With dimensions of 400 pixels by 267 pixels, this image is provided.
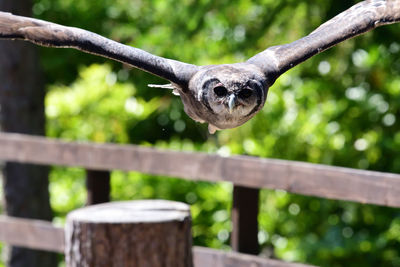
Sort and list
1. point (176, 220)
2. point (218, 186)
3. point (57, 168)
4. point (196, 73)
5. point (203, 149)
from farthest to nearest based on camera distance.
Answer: point (57, 168)
point (203, 149)
point (218, 186)
point (176, 220)
point (196, 73)

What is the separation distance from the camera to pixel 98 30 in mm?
9227

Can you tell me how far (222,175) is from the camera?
5.01 m

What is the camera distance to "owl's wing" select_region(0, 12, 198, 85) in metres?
3.47

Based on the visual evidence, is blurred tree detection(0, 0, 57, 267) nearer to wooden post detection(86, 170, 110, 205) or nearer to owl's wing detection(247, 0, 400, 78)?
wooden post detection(86, 170, 110, 205)

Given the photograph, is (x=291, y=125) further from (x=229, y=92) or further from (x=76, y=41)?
(x=76, y=41)

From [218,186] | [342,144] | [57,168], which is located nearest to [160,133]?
[57,168]

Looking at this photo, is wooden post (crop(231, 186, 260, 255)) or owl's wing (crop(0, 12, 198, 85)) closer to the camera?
owl's wing (crop(0, 12, 198, 85))

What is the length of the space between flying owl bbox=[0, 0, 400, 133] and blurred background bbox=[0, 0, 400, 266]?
180 cm

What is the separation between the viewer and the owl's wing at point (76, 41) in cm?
347

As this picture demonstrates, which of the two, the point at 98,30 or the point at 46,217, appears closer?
the point at 46,217

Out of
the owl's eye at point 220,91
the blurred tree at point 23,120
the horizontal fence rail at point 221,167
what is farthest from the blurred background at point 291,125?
the owl's eye at point 220,91

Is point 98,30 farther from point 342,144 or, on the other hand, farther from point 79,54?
point 342,144

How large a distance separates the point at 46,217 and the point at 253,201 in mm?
2414

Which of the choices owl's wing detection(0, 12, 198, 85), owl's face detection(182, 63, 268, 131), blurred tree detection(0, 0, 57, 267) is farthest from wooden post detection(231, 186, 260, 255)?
blurred tree detection(0, 0, 57, 267)
